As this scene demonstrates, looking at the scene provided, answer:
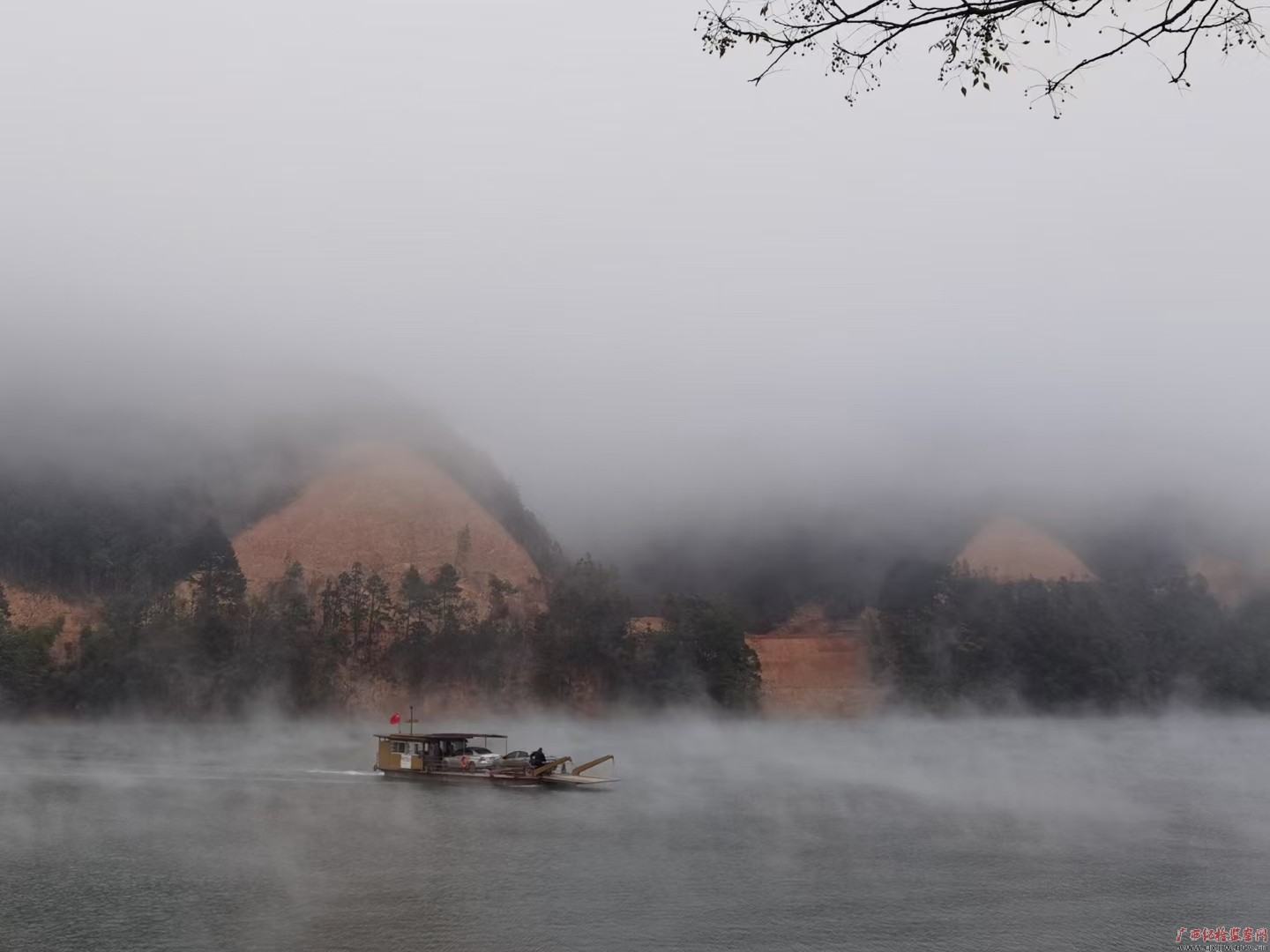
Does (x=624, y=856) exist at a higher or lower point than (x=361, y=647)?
lower

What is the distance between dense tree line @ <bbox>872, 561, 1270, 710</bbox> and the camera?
93125 millimetres

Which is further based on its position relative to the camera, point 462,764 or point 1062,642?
point 1062,642

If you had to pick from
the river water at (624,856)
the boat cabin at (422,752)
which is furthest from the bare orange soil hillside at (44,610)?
the boat cabin at (422,752)

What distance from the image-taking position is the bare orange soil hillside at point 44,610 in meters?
82.2

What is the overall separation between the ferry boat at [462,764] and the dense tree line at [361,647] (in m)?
30.4

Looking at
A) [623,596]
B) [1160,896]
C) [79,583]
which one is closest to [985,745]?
[623,596]

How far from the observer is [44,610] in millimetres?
84562

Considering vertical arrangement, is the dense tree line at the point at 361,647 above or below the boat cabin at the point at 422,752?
above

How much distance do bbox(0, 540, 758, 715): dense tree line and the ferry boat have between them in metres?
30.4

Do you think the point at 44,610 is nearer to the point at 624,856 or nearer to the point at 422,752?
the point at 422,752

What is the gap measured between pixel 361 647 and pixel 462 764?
115 feet

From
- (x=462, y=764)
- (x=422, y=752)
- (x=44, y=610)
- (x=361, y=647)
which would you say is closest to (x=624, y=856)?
(x=462, y=764)

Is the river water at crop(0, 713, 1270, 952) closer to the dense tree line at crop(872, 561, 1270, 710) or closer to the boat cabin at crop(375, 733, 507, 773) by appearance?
the boat cabin at crop(375, 733, 507, 773)

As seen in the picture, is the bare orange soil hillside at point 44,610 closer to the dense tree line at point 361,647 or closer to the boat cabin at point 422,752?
the dense tree line at point 361,647
